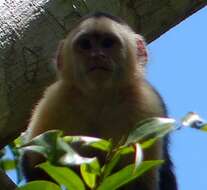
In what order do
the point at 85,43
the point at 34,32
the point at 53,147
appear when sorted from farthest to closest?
1. the point at 85,43
2. the point at 34,32
3. the point at 53,147

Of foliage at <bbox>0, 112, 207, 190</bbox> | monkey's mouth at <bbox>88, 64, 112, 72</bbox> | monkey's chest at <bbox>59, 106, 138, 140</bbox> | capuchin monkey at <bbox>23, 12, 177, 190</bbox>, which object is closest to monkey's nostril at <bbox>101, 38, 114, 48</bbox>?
capuchin monkey at <bbox>23, 12, 177, 190</bbox>

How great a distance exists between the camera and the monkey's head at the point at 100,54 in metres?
3.17

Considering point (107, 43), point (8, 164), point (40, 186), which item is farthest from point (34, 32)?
point (40, 186)

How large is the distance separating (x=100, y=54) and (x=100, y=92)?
0.19 metres

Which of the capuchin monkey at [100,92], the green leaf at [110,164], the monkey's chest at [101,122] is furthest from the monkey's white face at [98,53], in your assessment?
the green leaf at [110,164]

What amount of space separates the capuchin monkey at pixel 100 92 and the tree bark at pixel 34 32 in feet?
0.80

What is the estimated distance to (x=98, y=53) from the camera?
3193 millimetres

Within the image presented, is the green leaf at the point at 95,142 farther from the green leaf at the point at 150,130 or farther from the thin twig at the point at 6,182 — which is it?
the thin twig at the point at 6,182

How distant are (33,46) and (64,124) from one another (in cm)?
65

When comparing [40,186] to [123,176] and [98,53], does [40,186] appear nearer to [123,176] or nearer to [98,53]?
[123,176]

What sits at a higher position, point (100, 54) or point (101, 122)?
point (100, 54)

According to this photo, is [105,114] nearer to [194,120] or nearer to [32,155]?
[32,155]

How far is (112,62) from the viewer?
323 cm

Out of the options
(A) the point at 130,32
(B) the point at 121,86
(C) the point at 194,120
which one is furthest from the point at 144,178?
(C) the point at 194,120
